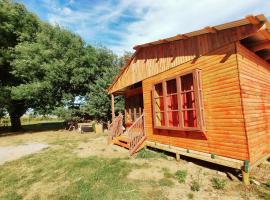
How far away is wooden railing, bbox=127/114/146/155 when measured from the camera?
28.2 ft

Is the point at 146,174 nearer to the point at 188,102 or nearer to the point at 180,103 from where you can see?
the point at 180,103

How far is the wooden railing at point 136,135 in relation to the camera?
8598 mm

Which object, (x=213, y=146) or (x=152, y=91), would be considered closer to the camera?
(x=213, y=146)

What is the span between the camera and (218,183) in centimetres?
490

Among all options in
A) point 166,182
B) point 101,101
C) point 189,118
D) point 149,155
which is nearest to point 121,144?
point 149,155

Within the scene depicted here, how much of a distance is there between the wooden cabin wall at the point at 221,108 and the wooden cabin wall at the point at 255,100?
0.18 metres

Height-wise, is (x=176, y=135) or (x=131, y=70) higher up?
(x=131, y=70)

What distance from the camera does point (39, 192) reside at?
16.9ft

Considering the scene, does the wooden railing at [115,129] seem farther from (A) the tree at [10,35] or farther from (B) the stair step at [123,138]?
(A) the tree at [10,35]

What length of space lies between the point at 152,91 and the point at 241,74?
11.9 feet

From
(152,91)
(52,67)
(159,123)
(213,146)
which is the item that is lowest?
(213,146)

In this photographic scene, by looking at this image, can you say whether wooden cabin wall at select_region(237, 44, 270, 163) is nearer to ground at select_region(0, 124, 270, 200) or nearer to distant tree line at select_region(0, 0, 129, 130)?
ground at select_region(0, 124, 270, 200)

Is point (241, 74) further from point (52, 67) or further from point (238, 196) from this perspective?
point (52, 67)

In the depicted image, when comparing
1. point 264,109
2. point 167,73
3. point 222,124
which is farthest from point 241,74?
point 167,73
